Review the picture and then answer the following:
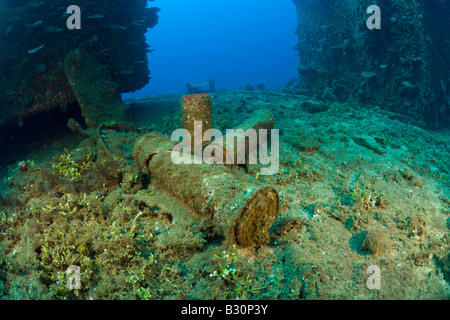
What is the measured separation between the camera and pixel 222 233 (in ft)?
11.9

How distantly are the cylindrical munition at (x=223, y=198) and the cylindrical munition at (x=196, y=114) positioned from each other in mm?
902

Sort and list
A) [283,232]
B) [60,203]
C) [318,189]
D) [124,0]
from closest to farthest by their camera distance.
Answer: [283,232] < [60,203] < [318,189] < [124,0]

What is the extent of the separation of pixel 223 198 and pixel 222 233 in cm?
53

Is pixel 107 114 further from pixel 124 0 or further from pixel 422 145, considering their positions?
pixel 422 145

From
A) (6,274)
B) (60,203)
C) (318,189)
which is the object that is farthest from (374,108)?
(6,274)

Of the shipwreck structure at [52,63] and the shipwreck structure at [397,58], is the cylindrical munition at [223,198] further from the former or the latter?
the shipwreck structure at [397,58]

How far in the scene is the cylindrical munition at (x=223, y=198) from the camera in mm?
3463

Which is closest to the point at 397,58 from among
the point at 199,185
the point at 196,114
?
the point at 196,114

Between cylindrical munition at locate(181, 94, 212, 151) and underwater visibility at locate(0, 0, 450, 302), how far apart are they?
0.10 ft

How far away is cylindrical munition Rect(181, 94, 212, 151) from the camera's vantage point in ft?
17.9

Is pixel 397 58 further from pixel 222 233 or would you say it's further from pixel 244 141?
pixel 222 233

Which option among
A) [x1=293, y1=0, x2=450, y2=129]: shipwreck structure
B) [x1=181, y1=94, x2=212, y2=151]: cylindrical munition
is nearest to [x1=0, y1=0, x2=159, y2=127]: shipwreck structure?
[x1=181, y1=94, x2=212, y2=151]: cylindrical munition
